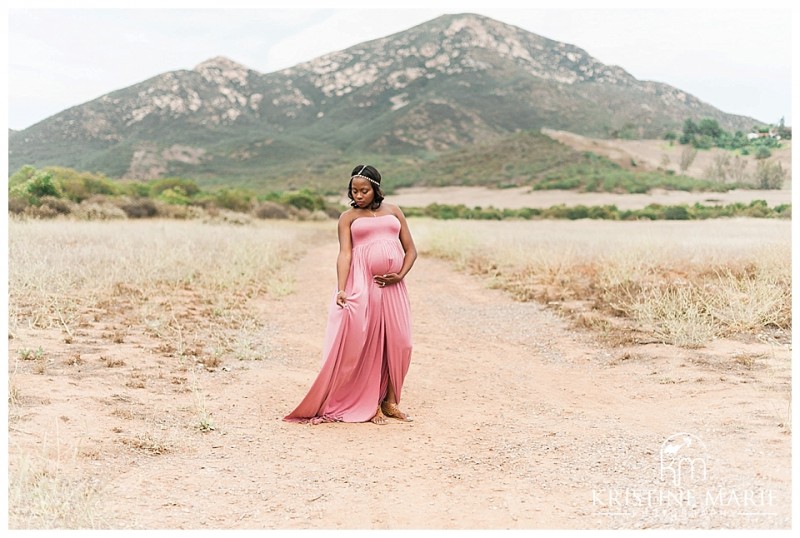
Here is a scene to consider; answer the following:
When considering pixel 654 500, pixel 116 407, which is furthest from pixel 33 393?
pixel 654 500

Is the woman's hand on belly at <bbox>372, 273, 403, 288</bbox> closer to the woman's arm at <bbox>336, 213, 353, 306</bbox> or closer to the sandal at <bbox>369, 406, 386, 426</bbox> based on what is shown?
the woman's arm at <bbox>336, 213, 353, 306</bbox>

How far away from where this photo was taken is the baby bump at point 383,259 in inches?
223

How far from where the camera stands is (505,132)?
98.1 meters

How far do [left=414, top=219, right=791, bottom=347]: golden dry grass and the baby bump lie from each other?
12.3ft

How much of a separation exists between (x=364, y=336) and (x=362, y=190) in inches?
44.3

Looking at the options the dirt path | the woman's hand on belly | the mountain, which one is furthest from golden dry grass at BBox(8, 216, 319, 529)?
the mountain

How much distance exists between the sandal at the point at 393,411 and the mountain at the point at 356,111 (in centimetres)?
7003

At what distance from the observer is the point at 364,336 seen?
5.68 meters

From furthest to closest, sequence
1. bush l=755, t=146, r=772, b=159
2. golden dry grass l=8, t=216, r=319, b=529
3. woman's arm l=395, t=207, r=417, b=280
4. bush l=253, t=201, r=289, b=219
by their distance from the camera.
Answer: bush l=755, t=146, r=772, b=159 < bush l=253, t=201, r=289, b=219 < woman's arm l=395, t=207, r=417, b=280 < golden dry grass l=8, t=216, r=319, b=529

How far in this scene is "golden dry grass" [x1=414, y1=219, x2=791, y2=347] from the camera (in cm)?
827

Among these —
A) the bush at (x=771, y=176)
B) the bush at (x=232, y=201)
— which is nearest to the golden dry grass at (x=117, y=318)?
the bush at (x=232, y=201)

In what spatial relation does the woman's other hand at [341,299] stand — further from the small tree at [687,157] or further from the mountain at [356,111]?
the mountain at [356,111]

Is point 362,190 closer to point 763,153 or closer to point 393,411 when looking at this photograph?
point 393,411

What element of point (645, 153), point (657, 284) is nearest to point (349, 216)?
point (657, 284)
